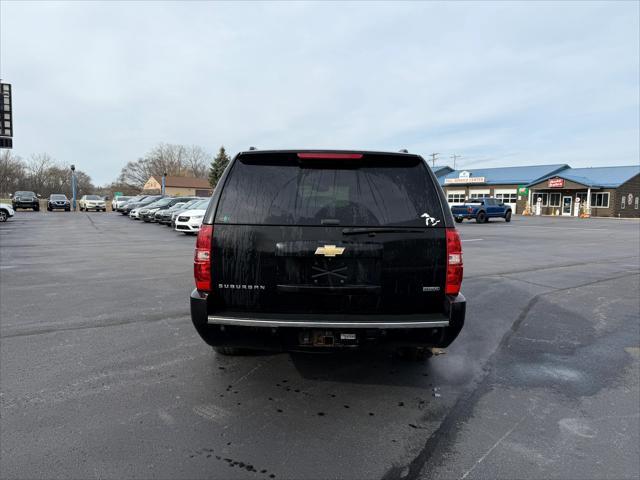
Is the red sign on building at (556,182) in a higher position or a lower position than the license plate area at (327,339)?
higher

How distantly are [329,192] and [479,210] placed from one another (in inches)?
1229

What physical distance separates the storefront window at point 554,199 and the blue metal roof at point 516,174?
2654mm

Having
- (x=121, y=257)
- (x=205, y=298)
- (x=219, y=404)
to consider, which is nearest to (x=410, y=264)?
(x=205, y=298)

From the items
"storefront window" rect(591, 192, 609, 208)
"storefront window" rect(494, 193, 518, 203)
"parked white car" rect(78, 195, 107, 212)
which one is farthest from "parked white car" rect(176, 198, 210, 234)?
"storefront window" rect(494, 193, 518, 203)

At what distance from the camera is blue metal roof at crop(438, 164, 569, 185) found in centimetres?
5416

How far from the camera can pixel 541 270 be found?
10133 millimetres

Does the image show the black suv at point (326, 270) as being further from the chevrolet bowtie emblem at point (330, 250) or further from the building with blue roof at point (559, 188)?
the building with blue roof at point (559, 188)

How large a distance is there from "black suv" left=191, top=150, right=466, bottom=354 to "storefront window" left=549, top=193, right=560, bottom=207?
5499cm

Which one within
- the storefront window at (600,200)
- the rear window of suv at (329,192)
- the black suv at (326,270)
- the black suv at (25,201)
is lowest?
the black suv at (326,270)

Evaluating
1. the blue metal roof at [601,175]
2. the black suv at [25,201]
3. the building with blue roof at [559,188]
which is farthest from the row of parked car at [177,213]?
the blue metal roof at [601,175]

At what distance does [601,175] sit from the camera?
5016 centimetres

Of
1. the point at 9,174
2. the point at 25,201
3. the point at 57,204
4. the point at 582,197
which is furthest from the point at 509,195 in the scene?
the point at 9,174

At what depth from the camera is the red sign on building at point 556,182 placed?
48.2 meters

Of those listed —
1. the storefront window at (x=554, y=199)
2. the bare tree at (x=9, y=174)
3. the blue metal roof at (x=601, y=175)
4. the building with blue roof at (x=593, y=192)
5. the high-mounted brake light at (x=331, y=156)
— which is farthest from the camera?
the bare tree at (x=9, y=174)
